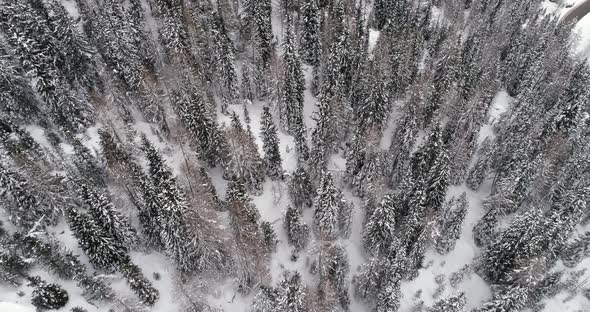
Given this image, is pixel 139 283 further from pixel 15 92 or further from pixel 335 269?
pixel 15 92

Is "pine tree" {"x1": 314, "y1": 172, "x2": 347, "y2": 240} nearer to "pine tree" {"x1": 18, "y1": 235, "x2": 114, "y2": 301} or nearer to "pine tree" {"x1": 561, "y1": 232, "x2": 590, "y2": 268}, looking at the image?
"pine tree" {"x1": 18, "y1": 235, "x2": 114, "y2": 301}

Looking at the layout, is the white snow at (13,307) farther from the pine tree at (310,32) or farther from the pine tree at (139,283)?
the pine tree at (310,32)

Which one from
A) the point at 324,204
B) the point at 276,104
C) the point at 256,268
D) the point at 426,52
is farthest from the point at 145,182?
the point at 426,52

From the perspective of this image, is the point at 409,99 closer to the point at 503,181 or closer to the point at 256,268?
the point at 503,181

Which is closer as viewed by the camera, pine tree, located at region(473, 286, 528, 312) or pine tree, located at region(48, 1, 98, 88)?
pine tree, located at region(473, 286, 528, 312)

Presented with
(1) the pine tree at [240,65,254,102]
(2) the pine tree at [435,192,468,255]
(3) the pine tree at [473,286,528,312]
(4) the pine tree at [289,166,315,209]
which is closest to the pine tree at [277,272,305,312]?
(4) the pine tree at [289,166,315,209]

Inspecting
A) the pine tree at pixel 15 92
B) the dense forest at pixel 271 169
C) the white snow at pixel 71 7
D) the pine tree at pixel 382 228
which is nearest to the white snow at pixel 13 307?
the dense forest at pixel 271 169
